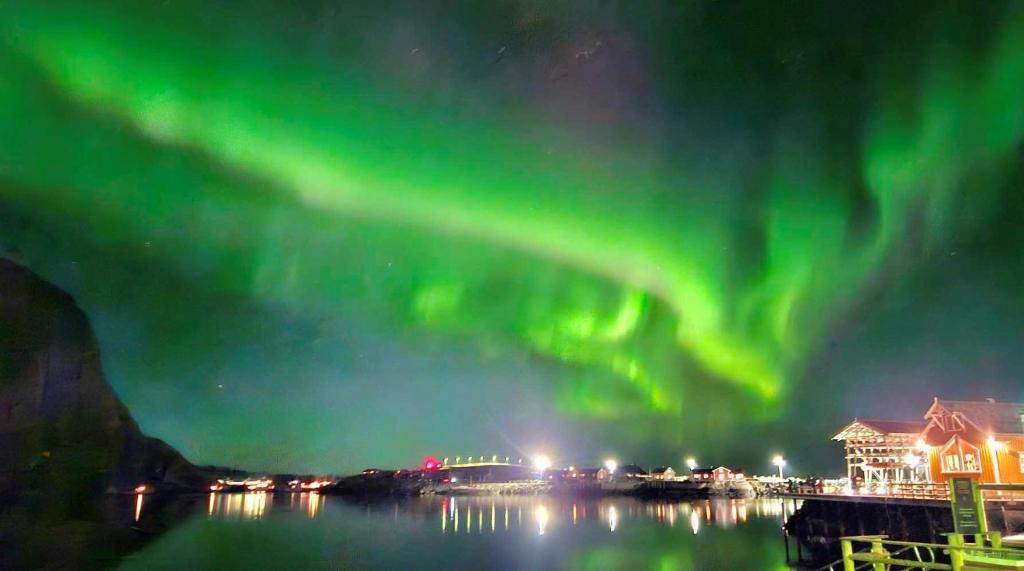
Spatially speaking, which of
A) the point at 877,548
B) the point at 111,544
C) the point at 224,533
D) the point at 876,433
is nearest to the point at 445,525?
the point at 224,533

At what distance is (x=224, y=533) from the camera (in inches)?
4304

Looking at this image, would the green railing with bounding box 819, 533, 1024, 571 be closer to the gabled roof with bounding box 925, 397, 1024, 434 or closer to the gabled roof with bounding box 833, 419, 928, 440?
the gabled roof with bounding box 925, 397, 1024, 434

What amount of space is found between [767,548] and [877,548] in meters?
75.0

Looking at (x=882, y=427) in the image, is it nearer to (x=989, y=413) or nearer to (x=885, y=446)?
(x=885, y=446)

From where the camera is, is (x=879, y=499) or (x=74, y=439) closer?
(x=879, y=499)

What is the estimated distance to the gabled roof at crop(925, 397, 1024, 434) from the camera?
54344 mm

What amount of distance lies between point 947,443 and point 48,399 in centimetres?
10876

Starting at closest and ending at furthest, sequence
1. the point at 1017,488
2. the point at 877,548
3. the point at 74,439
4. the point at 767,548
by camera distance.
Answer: the point at 1017,488, the point at 877,548, the point at 767,548, the point at 74,439

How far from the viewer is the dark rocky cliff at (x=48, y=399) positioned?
252 ft

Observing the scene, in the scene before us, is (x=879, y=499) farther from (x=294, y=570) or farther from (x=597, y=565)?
(x=294, y=570)

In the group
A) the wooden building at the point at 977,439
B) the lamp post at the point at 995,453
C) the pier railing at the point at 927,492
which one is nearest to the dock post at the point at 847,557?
the pier railing at the point at 927,492

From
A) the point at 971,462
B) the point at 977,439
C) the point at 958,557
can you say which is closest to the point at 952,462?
the point at 971,462

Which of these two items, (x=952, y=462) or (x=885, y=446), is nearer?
(x=952, y=462)

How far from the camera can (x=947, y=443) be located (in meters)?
56.7
